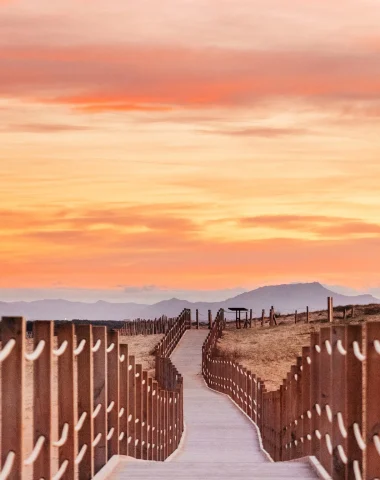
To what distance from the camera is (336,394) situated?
8.77 m

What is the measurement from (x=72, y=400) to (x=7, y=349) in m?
2.06

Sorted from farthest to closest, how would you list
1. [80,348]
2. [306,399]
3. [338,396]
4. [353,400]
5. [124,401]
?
1. [306,399]
2. [124,401]
3. [338,396]
4. [80,348]
5. [353,400]

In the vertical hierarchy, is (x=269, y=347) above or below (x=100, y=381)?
above

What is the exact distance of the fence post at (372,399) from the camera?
7156 mm

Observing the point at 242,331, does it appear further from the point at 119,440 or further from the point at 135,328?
the point at 119,440

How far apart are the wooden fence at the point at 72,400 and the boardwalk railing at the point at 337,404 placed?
2019mm

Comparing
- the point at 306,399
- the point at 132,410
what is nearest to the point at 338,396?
the point at 306,399

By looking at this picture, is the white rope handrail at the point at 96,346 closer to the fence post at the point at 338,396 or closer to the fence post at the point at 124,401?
the fence post at the point at 124,401

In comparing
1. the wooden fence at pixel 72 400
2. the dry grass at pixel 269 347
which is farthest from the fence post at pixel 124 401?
the dry grass at pixel 269 347

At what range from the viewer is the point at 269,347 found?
48.9m

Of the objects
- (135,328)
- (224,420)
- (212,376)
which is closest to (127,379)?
(224,420)

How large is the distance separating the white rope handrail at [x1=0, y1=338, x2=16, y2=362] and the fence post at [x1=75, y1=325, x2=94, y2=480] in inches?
97.8

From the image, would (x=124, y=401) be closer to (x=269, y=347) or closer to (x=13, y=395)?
(x=13, y=395)

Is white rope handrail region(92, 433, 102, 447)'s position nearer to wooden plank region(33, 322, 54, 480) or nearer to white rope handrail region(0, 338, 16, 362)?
wooden plank region(33, 322, 54, 480)
